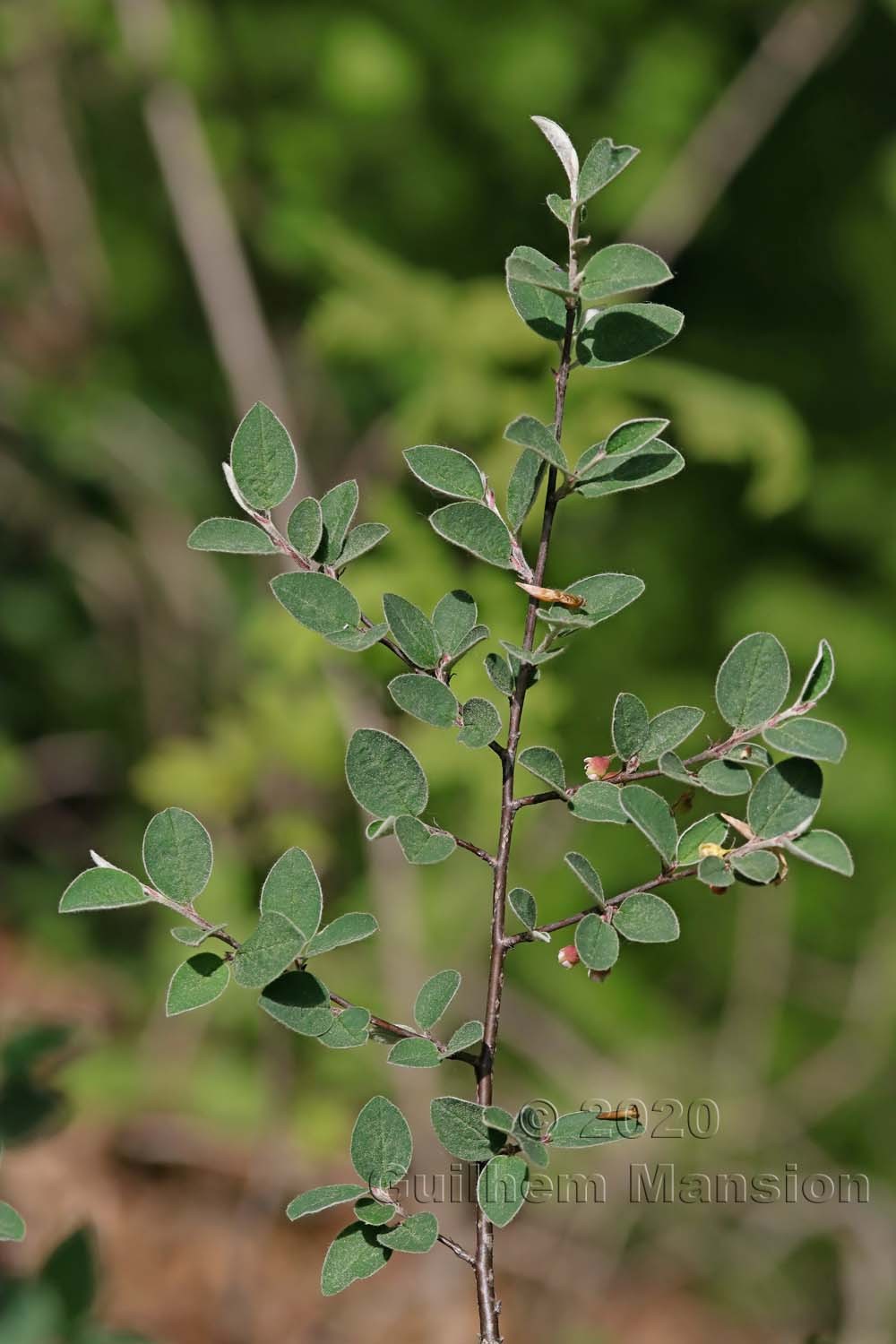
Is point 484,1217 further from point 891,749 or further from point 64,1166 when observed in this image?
point 64,1166

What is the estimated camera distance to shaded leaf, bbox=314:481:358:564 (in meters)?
0.48

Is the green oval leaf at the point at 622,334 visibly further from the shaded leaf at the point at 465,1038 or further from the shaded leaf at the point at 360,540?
the shaded leaf at the point at 465,1038

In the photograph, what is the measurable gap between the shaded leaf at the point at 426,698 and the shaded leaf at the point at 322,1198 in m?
0.17

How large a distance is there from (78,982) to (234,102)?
1.66 metres

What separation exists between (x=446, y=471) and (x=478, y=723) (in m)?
0.10

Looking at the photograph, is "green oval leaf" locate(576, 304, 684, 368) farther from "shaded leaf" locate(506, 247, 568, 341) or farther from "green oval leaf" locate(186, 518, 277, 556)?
"green oval leaf" locate(186, 518, 277, 556)

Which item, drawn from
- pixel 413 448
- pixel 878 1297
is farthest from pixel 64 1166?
pixel 413 448

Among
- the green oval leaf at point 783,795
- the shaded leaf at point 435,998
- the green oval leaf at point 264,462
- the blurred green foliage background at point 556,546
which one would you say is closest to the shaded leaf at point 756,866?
the green oval leaf at point 783,795

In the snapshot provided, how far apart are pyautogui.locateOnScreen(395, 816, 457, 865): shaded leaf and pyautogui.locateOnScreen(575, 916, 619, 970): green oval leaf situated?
6 cm

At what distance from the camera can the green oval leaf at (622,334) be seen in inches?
17.8

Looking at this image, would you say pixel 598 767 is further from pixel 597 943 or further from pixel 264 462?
pixel 264 462

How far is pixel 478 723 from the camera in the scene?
0.46m

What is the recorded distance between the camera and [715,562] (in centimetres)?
221

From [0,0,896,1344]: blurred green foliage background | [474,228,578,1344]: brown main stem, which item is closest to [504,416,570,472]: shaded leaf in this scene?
[474,228,578,1344]: brown main stem
